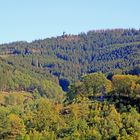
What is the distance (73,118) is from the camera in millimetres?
110562

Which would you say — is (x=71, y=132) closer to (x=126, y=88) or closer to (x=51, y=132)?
(x=51, y=132)

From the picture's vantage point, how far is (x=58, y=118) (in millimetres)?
111938

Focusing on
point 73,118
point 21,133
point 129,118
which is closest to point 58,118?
point 73,118

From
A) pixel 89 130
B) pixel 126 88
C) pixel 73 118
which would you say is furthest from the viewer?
pixel 126 88

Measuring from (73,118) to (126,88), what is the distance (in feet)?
66.0

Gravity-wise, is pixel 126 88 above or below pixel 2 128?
above

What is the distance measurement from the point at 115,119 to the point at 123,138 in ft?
40.0

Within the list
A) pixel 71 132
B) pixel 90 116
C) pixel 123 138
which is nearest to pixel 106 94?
pixel 90 116

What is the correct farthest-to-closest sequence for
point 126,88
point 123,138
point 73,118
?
point 126,88, point 73,118, point 123,138

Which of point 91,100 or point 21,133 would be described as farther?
point 91,100

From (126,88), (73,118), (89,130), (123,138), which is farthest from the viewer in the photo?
(126,88)

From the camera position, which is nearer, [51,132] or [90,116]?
[51,132]

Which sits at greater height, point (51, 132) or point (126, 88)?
point (126, 88)

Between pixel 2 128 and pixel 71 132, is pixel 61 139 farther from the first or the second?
pixel 2 128
